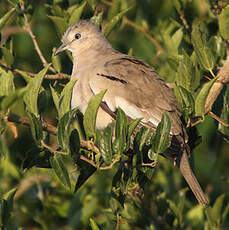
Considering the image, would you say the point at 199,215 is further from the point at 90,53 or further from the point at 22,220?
the point at 90,53

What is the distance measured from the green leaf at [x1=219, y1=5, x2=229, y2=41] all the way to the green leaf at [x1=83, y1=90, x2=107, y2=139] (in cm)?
135

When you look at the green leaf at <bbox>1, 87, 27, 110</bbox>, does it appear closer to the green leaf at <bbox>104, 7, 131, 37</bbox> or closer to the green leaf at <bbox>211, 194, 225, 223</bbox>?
the green leaf at <bbox>211, 194, 225, 223</bbox>

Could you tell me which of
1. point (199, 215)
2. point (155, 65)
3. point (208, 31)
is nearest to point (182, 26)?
point (208, 31)

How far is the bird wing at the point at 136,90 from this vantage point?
381 cm

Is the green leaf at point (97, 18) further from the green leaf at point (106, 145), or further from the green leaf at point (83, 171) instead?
the green leaf at point (106, 145)

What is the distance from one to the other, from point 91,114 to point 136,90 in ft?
3.66

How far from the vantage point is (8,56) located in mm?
3830

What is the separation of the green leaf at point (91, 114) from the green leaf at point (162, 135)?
0.37 m

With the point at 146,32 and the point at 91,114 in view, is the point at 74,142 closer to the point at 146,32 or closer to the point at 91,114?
the point at 91,114

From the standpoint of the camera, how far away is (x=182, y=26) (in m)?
4.24

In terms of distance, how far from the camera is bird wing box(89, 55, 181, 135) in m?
3.81

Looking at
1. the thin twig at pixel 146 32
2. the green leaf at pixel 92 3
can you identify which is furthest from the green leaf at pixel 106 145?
the thin twig at pixel 146 32

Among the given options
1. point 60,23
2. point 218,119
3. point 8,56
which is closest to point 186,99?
point 218,119

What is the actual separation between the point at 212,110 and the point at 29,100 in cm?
154
